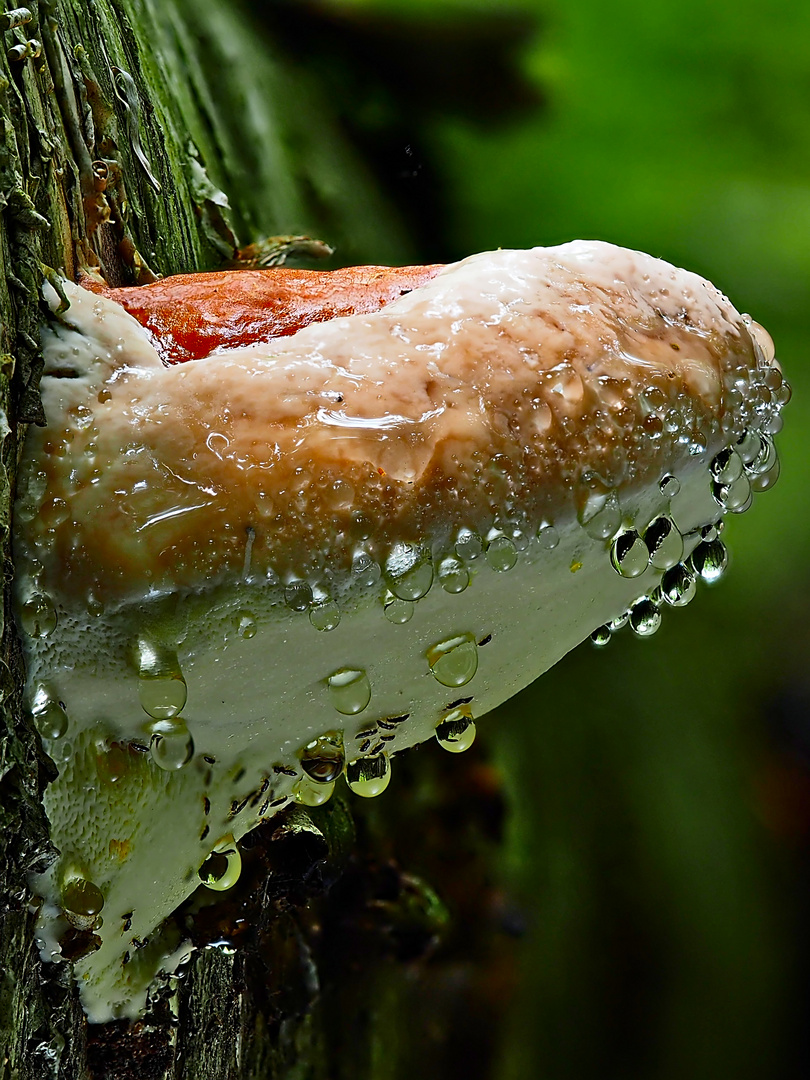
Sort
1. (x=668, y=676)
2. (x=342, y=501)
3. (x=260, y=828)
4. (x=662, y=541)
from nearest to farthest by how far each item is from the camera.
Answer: (x=342, y=501), (x=662, y=541), (x=260, y=828), (x=668, y=676)

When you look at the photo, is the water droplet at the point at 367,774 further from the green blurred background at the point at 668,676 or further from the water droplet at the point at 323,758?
the green blurred background at the point at 668,676

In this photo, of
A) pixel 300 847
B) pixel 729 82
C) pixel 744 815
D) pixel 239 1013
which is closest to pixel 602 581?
pixel 300 847

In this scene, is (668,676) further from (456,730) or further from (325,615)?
(325,615)

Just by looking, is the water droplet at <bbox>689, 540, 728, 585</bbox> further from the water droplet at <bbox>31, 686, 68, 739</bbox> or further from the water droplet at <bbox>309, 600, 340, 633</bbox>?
the water droplet at <bbox>31, 686, 68, 739</bbox>

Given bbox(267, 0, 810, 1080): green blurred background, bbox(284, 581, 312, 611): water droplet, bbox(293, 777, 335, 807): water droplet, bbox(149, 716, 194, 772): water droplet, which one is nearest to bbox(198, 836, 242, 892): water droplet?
bbox(293, 777, 335, 807): water droplet

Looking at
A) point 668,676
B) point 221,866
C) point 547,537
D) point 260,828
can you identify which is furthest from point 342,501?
point 668,676
